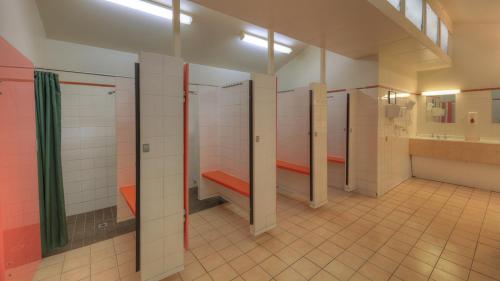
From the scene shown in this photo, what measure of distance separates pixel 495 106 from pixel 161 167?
6.37m

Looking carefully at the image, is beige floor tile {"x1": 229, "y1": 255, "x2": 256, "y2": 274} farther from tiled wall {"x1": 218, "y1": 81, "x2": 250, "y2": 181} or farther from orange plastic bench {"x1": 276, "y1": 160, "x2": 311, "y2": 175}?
orange plastic bench {"x1": 276, "y1": 160, "x2": 311, "y2": 175}

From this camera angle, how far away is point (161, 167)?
77.1 inches

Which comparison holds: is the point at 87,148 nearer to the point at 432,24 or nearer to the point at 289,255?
the point at 289,255

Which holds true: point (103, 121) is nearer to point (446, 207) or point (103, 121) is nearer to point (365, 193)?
point (365, 193)

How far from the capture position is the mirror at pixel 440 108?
4.94 metres

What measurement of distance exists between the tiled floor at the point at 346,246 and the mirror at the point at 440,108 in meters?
2.07

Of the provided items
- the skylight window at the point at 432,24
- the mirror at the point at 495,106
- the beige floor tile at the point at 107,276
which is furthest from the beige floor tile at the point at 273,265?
the mirror at the point at 495,106

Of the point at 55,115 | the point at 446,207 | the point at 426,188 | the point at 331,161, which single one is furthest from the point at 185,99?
the point at 426,188

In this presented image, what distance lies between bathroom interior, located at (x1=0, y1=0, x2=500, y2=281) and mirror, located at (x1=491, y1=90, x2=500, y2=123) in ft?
0.13

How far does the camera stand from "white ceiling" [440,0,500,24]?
3.63 meters

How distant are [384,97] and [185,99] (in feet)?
12.6

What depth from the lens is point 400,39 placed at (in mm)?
3105

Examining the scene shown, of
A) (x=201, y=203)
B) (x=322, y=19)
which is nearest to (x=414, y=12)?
(x=322, y=19)

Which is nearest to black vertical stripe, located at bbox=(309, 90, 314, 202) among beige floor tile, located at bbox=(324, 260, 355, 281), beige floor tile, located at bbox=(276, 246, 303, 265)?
beige floor tile, located at bbox=(276, 246, 303, 265)
